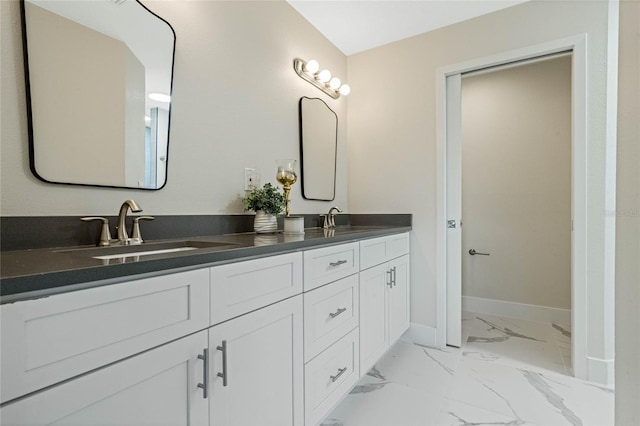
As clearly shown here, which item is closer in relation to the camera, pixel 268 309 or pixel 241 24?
pixel 268 309

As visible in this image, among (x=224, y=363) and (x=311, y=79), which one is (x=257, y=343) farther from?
(x=311, y=79)

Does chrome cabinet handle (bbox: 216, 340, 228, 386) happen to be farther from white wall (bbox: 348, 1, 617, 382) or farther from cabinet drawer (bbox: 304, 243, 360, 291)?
white wall (bbox: 348, 1, 617, 382)

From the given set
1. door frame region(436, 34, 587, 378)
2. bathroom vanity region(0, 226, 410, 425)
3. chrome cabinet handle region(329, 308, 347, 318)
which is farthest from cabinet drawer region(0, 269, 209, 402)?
door frame region(436, 34, 587, 378)

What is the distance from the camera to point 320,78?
2.29m

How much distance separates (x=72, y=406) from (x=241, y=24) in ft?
5.81

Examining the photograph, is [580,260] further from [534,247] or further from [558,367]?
[534,247]

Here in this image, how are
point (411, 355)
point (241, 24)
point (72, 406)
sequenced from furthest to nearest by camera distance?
point (411, 355) < point (241, 24) < point (72, 406)

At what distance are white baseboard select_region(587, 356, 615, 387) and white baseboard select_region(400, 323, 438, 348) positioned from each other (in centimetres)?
87

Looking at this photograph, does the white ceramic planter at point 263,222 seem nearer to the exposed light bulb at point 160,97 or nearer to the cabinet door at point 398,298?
the exposed light bulb at point 160,97

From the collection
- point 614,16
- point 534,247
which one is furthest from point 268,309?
point 534,247

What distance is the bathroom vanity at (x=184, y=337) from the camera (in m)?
0.55

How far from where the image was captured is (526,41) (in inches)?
80.3

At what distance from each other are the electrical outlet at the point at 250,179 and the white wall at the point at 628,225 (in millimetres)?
1508

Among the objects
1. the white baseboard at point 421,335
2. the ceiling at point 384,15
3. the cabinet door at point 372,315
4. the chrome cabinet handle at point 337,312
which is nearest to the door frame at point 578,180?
the ceiling at point 384,15
